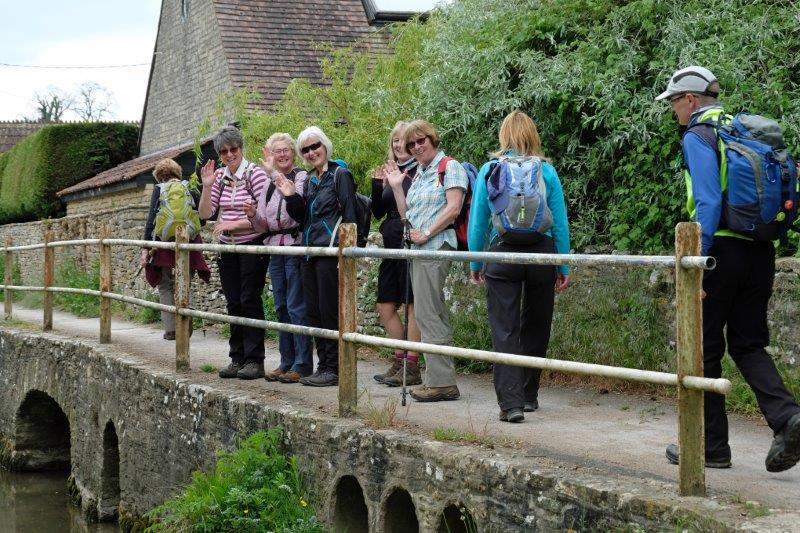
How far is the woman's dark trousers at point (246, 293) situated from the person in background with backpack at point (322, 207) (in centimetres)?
66

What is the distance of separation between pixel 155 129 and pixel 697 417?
79.7 feet

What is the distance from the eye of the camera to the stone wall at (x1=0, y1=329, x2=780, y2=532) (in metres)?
4.38

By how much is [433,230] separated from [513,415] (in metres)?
1.39

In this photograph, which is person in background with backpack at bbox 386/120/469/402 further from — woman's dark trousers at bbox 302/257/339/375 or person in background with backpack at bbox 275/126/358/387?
woman's dark trousers at bbox 302/257/339/375

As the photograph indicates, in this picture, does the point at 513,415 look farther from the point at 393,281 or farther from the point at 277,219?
the point at 277,219

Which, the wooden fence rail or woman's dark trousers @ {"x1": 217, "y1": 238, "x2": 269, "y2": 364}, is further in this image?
woman's dark trousers @ {"x1": 217, "y1": 238, "x2": 269, "y2": 364}

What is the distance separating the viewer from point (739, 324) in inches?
196

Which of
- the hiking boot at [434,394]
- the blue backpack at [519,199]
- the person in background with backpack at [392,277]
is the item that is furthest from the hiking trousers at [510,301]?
the person in background with backpack at [392,277]

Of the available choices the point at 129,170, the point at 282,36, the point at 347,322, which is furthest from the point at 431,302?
the point at 129,170

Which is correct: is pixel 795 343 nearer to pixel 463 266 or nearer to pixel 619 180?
pixel 619 180

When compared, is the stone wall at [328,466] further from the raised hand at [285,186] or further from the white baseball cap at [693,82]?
the white baseball cap at [693,82]


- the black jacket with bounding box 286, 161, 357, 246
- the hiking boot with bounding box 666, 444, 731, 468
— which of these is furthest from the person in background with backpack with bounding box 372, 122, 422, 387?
the hiking boot with bounding box 666, 444, 731, 468

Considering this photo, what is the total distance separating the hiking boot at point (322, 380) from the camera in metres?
7.82

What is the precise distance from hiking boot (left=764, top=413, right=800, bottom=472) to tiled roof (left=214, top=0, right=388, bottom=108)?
1677 centimetres
